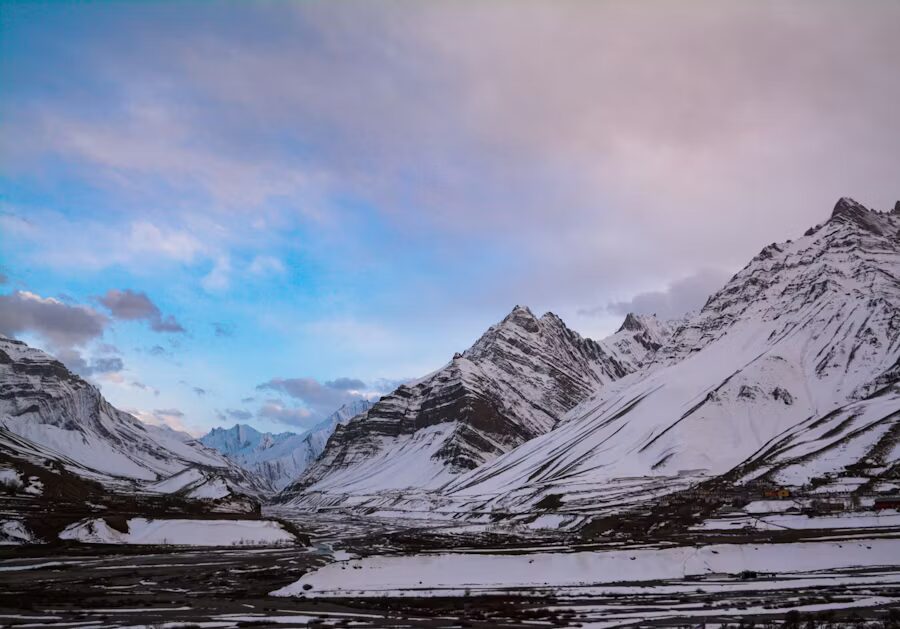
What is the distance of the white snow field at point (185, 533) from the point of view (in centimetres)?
11100

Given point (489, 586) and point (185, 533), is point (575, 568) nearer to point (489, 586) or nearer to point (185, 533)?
point (489, 586)

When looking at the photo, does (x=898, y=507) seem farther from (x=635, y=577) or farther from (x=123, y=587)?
(x=123, y=587)

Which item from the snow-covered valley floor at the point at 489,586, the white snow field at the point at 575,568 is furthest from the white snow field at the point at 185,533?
the white snow field at the point at 575,568

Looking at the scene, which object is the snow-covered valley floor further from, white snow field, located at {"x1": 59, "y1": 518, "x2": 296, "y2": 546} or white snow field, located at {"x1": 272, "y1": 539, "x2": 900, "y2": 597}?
white snow field, located at {"x1": 59, "y1": 518, "x2": 296, "y2": 546}

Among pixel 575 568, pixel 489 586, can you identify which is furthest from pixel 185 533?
pixel 575 568

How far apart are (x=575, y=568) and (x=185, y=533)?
76949 millimetres

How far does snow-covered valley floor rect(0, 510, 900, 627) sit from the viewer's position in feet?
168

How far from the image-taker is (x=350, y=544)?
127 metres

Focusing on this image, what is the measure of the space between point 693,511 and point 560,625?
88441 mm

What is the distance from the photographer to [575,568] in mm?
75688

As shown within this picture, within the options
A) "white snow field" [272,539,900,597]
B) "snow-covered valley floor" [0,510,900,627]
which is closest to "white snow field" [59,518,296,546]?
"snow-covered valley floor" [0,510,900,627]

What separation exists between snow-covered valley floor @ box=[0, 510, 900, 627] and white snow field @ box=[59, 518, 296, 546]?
1359cm

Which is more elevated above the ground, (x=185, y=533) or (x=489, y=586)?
(x=185, y=533)

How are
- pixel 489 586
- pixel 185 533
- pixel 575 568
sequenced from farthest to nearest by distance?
pixel 185 533
pixel 575 568
pixel 489 586
